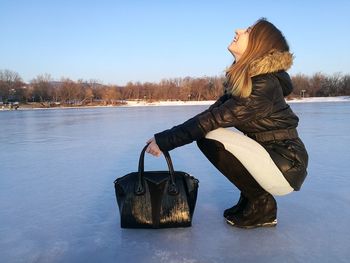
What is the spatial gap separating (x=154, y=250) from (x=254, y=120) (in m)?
0.82

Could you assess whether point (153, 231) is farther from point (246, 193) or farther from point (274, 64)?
point (274, 64)

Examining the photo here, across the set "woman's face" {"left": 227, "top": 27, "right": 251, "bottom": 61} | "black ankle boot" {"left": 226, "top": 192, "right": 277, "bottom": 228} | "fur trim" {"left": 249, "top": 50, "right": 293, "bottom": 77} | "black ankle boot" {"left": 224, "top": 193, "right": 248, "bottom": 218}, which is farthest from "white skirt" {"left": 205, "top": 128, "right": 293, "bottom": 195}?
"woman's face" {"left": 227, "top": 27, "right": 251, "bottom": 61}

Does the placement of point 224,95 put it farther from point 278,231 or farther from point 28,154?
point 28,154

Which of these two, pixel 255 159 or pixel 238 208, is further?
pixel 238 208

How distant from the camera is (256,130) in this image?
1.90 m

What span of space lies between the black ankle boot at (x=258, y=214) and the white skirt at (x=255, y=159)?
10 centimetres

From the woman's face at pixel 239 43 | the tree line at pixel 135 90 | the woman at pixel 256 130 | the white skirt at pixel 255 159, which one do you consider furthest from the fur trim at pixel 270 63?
the tree line at pixel 135 90

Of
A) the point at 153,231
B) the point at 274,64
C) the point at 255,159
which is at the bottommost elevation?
the point at 153,231

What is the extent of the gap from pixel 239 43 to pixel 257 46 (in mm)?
137

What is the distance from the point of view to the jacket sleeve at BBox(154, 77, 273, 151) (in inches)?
69.7

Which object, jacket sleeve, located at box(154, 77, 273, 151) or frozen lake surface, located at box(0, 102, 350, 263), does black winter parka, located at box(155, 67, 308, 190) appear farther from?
frozen lake surface, located at box(0, 102, 350, 263)

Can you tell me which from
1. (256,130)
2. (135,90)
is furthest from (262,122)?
(135,90)

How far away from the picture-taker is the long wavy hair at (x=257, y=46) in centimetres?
182

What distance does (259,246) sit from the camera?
1.68 meters
